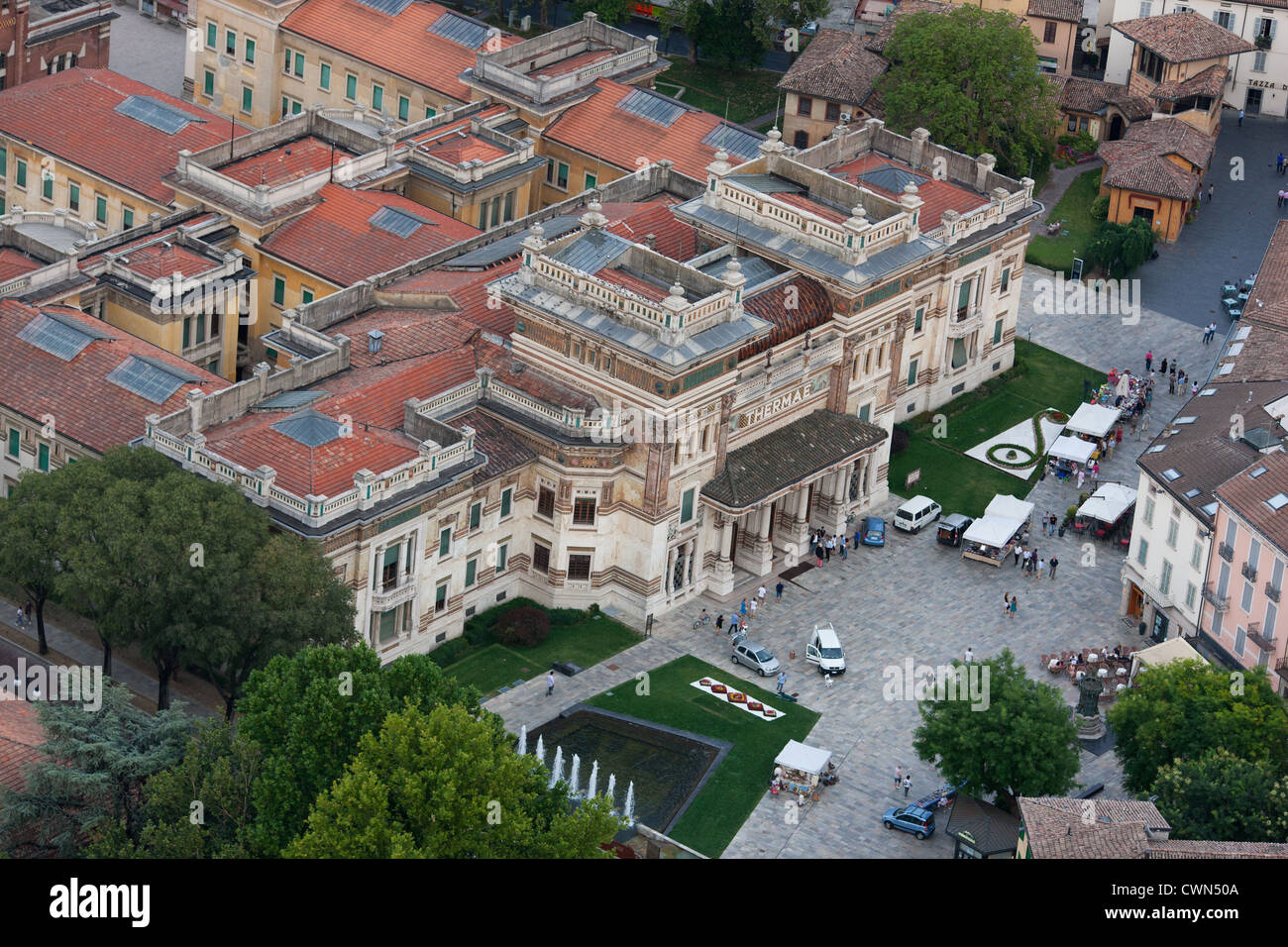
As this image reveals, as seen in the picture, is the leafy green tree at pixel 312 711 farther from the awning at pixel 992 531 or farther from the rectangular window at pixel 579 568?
the awning at pixel 992 531

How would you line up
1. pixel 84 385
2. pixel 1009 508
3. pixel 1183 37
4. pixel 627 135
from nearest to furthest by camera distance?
1. pixel 84 385
2. pixel 1009 508
3. pixel 627 135
4. pixel 1183 37

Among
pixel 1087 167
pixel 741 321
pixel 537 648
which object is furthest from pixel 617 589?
pixel 1087 167

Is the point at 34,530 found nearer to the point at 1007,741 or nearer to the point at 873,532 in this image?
the point at 1007,741

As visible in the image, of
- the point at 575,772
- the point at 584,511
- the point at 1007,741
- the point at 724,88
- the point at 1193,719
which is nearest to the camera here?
the point at 1007,741

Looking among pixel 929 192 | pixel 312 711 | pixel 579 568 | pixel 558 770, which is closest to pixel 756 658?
pixel 579 568

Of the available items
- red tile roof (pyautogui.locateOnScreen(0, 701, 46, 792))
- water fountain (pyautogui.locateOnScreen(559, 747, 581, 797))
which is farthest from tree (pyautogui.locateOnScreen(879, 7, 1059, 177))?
red tile roof (pyautogui.locateOnScreen(0, 701, 46, 792))

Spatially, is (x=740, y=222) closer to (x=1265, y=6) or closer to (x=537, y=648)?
(x=537, y=648)
